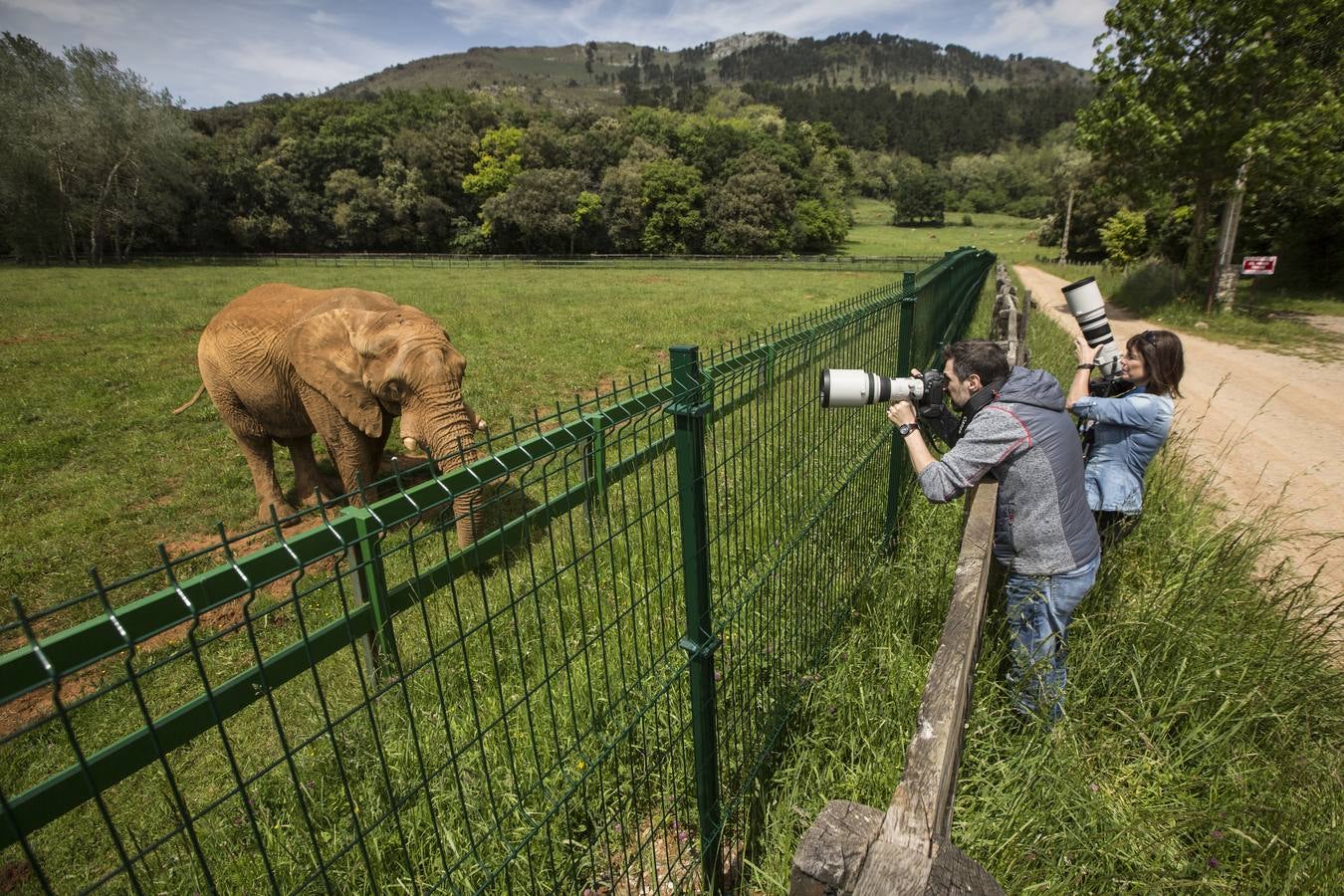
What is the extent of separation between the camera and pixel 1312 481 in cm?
713

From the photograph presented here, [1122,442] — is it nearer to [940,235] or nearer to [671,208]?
[671,208]

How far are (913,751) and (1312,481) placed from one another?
8327 mm

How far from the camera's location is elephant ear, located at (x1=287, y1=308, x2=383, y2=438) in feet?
20.9

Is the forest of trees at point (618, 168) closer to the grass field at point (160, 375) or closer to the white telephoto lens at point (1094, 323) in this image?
the grass field at point (160, 375)

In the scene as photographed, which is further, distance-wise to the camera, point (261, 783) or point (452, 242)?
point (452, 242)

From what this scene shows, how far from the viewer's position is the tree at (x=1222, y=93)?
1469cm

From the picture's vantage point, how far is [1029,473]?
3.26 meters

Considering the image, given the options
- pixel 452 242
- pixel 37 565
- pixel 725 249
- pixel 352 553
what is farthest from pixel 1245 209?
pixel 452 242

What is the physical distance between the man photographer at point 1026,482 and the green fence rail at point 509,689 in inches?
26.0

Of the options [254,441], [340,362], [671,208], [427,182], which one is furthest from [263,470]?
[427,182]

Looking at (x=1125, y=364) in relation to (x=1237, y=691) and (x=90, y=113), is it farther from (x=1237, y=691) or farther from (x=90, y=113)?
(x=90, y=113)

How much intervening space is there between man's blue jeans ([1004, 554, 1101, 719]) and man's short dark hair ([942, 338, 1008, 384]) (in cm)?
104

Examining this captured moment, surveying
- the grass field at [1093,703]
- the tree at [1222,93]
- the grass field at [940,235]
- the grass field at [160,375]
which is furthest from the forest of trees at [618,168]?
the grass field at [1093,703]

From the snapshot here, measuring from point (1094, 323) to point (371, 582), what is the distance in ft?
14.7
